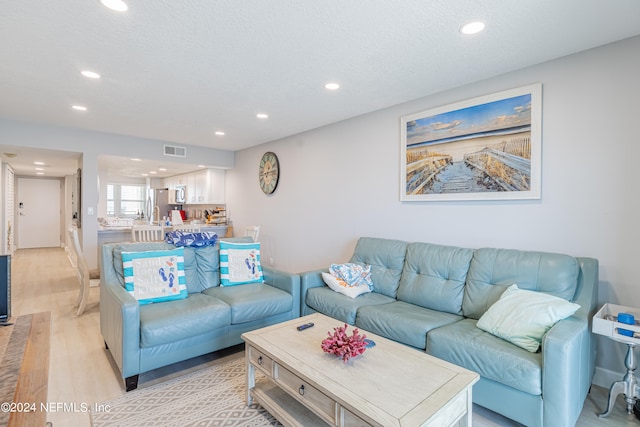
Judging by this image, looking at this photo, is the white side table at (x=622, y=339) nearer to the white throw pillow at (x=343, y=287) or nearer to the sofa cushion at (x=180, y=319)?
the white throw pillow at (x=343, y=287)

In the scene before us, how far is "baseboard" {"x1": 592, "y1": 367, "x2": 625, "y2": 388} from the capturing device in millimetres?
2203

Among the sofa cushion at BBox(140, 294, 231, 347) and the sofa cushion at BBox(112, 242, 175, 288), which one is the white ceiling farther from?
the sofa cushion at BBox(140, 294, 231, 347)

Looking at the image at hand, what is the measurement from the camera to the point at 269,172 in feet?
17.7

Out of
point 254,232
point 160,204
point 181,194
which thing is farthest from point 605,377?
point 160,204

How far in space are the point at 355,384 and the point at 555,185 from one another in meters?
2.17

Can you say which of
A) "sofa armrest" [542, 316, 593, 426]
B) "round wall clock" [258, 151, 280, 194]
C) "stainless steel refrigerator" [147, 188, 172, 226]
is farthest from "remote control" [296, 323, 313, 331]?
"stainless steel refrigerator" [147, 188, 172, 226]

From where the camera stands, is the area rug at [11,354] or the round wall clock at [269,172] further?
the round wall clock at [269,172]

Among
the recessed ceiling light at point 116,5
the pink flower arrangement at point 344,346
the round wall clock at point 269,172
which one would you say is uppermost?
the recessed ceiling light at point 116,5

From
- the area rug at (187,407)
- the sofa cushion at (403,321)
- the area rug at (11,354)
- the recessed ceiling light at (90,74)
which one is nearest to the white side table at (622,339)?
the sofa cushion at (403,321)

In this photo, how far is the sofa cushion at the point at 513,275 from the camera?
217cm

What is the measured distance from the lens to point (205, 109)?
3676mm

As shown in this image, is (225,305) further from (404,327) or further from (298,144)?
(298,144)

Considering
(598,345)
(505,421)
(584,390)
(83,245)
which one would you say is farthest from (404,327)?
(83,245)

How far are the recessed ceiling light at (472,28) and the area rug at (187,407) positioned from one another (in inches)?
106
